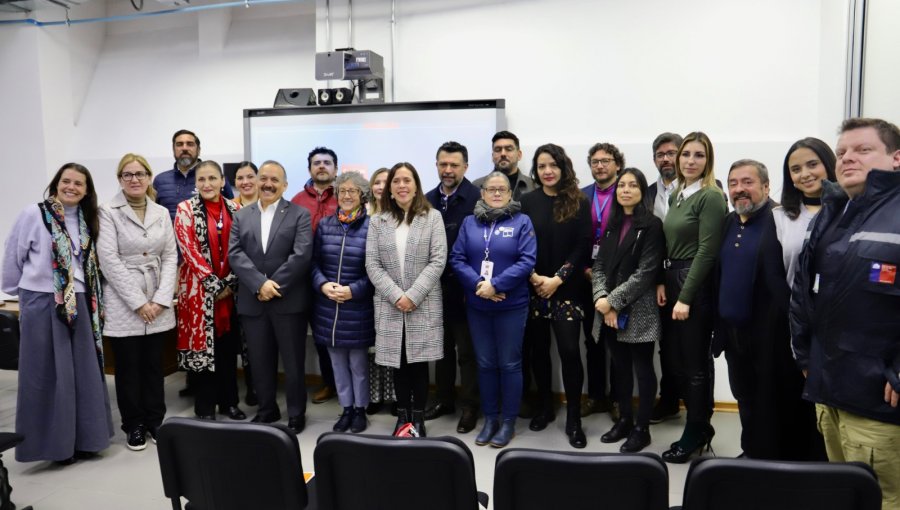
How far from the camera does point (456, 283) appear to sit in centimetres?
385

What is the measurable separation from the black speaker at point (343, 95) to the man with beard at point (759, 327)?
3.30 metres

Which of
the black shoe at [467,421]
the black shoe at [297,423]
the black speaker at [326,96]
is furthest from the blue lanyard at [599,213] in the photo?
the black speaker at [326,96]

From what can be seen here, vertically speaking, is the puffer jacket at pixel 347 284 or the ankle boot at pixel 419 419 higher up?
the puffer jacket at pixel 347 284

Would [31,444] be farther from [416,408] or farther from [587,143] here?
[587,143]

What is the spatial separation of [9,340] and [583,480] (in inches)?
129

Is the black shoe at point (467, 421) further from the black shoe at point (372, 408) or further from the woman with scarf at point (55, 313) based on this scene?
the woman with scarf at point (55, 313)

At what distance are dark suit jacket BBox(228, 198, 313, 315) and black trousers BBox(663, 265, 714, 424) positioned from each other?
2025mm

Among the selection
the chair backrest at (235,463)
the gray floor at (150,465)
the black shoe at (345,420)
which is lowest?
the gray floor at (150,465)

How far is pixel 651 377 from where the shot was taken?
346cm

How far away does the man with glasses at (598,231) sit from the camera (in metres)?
3.84

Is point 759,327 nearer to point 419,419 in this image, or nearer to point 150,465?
point 419,419

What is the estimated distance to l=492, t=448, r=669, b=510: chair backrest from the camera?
161 cm

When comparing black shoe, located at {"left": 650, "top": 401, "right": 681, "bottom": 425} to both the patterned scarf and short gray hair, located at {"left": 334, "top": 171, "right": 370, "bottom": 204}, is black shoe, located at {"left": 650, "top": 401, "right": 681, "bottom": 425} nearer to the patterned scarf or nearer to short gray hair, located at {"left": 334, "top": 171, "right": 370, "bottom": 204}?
short gray hair, located at {"left": 334, "top": 171, "right": 370, "bottom": 204}

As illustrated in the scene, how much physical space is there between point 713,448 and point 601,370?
2.59 feet
